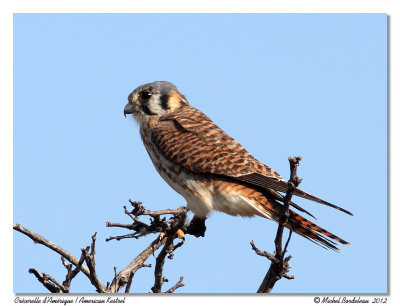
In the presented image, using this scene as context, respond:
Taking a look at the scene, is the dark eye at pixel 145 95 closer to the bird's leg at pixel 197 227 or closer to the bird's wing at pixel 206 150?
the bird's wing at pixel 206 150

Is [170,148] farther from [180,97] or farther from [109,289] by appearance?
[109,289]

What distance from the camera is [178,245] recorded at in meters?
4.28

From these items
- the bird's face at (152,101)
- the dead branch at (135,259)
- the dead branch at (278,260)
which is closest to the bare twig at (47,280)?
the dead branch at (135,259)

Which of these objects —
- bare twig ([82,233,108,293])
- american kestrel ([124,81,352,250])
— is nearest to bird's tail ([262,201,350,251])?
american kestrel ([124,81,352,250])

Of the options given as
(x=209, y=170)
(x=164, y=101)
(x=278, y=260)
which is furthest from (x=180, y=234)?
(x=278, y=260)

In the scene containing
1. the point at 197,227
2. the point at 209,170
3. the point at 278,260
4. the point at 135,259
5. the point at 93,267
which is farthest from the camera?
the point at 197,227

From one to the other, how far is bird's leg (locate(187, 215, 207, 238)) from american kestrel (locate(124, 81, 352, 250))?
59mm

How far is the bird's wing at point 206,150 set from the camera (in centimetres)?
479

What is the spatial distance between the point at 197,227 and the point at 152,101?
4.73 ft

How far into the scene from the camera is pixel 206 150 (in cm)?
514

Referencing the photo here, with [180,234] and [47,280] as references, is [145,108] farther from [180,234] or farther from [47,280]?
[47,280]
